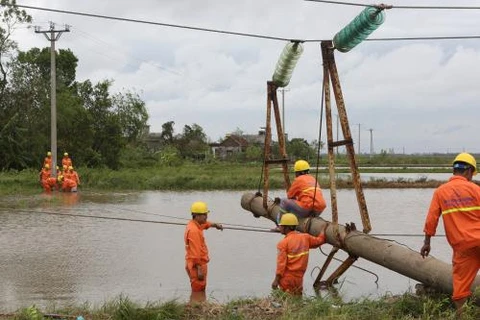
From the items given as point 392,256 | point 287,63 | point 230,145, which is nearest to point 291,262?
point 392,256

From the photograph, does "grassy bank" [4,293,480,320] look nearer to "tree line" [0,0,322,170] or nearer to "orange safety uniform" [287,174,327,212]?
"orange safety uniform" [287,174,327,212]

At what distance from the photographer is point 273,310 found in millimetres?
6348

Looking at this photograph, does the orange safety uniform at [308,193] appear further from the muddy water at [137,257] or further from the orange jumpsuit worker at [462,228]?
the orange jumpsuit worker at [462,228]

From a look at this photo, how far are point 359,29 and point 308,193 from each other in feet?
8.85

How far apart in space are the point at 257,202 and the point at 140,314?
598 cm

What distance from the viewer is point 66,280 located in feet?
30.2

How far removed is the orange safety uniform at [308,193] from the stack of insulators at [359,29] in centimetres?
212

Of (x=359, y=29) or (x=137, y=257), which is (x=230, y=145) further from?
(x=359, y=29)

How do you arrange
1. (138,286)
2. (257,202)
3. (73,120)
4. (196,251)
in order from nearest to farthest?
(196,251) → (138,286) → (257,202) → (73,120)

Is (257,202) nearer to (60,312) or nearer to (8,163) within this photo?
(60,312)

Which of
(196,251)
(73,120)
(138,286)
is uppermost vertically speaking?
(73,120)

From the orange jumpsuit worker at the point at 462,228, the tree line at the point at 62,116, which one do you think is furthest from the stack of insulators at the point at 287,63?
the tree line at the point at 62,116

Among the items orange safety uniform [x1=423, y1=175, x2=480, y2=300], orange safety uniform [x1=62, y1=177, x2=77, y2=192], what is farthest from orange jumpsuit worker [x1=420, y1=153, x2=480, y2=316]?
orange safety uniform [x1=62, y1=177, x2=77, y2=192]

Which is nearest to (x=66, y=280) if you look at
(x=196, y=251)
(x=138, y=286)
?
(x=138, y=286)
